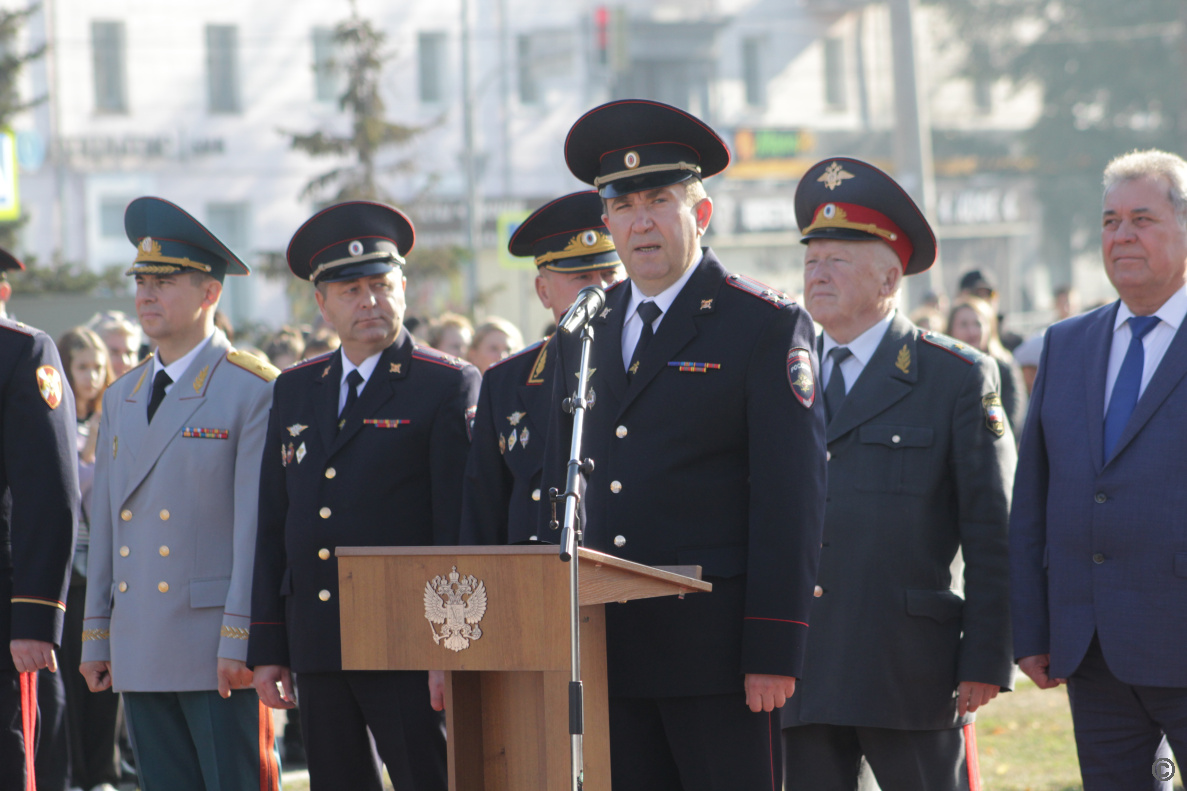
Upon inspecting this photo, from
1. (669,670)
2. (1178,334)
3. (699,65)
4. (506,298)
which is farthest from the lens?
(699,65)

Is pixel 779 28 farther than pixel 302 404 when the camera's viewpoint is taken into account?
Yes

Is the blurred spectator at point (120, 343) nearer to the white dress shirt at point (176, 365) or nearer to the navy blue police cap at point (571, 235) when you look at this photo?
the white dress shirt at point (176, 365)

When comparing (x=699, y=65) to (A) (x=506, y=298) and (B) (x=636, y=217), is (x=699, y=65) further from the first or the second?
(B) (x=636, y=217)

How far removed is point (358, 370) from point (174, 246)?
853 mm

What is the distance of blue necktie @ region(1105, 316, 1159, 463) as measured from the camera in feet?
12.5

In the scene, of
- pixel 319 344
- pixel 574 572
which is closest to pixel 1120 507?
pixel 574 572

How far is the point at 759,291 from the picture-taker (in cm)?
359

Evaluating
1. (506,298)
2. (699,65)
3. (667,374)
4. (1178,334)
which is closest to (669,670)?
(667,374)

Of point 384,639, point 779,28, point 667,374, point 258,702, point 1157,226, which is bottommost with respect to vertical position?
point 258,702

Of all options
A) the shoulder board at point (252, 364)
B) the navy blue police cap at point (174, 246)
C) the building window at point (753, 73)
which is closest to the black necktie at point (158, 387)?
the shoulder board at point (252, 364)

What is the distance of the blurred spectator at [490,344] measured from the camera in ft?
26.1

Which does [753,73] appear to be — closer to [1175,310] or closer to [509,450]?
[509,450]

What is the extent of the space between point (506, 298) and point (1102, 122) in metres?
18.3

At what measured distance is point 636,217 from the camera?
3521mm
